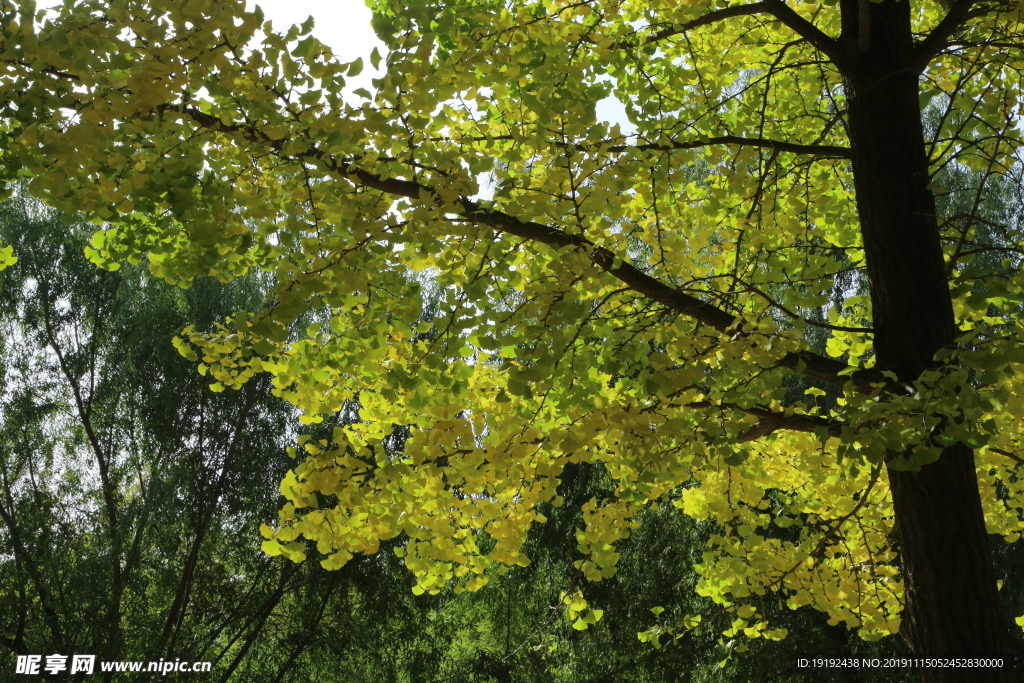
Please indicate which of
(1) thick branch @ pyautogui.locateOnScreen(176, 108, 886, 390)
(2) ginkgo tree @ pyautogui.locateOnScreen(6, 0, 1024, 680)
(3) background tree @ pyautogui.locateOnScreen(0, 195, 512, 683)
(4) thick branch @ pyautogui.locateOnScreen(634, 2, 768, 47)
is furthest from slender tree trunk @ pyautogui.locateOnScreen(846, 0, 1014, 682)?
(3) background tree @ pyautogui.locateOnScreen(0, 195, 512, 683)

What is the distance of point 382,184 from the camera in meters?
2.55

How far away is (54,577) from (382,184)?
6298 mm

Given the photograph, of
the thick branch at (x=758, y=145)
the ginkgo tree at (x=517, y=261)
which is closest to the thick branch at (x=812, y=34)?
the ginkgo tree at (x=517, y=261)

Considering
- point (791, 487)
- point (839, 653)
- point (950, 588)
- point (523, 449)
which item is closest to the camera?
point (950, 588)

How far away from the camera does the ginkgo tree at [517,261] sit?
2.11 meters

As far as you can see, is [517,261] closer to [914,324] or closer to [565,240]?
[565,240]

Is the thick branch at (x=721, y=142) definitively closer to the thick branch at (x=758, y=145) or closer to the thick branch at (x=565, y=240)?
the thick branch at (x=758, y=145)

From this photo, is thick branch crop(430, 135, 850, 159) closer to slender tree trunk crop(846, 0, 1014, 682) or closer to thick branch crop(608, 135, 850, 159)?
thick branch crop(608, 135, 850, 159)

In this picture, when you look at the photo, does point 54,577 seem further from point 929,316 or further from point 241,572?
point 929,316

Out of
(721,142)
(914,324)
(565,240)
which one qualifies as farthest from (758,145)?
(565,240)

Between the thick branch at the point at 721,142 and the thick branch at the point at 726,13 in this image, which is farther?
the thick branch at the point at 726,13

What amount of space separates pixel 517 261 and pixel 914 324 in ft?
4.70

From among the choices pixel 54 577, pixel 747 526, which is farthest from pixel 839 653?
pixel 54 577

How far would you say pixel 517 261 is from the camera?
324cm
